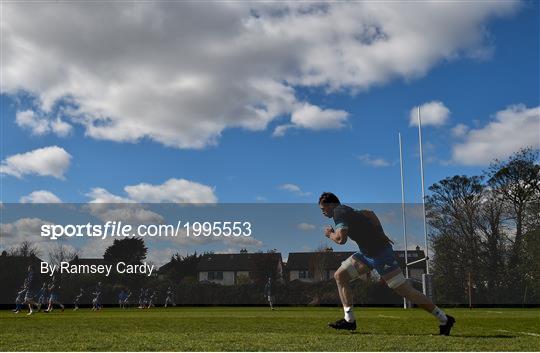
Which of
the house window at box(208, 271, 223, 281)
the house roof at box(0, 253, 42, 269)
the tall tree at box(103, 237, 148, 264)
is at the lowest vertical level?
the house window at box(208, 271, 223, 281)

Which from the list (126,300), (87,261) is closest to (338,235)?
(126,300)

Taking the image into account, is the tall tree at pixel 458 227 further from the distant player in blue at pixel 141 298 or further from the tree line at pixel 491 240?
the distant player in blue at pixel 141 298

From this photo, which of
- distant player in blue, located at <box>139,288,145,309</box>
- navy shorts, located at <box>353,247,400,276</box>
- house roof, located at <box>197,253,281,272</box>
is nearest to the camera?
navy shorts, located at <box>353,247,400,276</box>

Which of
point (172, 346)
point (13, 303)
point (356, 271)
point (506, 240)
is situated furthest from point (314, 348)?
point (506, 240)

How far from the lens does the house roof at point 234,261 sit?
4531 centimetres

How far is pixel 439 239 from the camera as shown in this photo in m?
41.1

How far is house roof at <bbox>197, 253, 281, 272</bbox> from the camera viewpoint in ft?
149

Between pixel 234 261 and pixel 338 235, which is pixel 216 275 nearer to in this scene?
pixel 234 261

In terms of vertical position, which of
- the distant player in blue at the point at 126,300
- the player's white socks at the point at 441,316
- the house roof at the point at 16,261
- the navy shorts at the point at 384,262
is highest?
the house roof at the point at 16,261

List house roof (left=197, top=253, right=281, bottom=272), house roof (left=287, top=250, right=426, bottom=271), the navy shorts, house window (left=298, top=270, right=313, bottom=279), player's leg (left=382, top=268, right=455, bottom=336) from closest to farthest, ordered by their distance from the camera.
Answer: player's leg (left=382, top=268, right=455, bottom=336), the navy shorts, house window (left=298, top=270, right=313, bottom=279), house roof (left=287, top=250, right=426, bottom=271), house roof (left=197, top=253, right=281, bottom=272)

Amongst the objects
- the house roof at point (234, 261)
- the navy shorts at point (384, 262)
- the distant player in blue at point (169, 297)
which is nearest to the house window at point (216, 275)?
the house roof at point (234, 261)

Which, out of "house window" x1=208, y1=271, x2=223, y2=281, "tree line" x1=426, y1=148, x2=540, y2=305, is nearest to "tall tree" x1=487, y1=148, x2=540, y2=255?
"tree line" x1=426, y1=148, x2=540, y2=305

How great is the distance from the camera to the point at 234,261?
52219 millimetres

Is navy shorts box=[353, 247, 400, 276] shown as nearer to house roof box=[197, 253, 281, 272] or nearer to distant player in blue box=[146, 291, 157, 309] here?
distant player in blue box=[146, 291, 157, 309]
